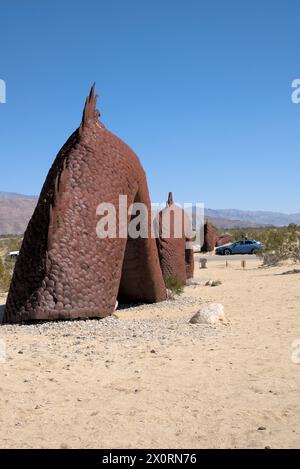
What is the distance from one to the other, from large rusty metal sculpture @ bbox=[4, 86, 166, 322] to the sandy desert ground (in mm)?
333

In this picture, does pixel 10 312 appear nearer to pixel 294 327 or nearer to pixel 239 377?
pixel 239 377

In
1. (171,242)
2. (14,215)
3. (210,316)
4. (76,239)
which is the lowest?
(210,316)

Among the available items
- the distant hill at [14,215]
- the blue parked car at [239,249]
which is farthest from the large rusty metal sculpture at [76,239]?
the distant hill at [14,215]

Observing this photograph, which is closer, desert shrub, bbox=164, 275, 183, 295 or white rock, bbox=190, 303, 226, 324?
white rock, bbox=190, 303, 226, 324

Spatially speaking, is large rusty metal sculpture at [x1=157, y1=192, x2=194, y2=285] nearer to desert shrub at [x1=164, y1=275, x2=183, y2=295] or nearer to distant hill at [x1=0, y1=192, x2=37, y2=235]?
desert shrub at [x1=164, y1=275, x2=183, y2=295]

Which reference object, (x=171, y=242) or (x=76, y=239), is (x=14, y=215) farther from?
(x=76, y=239)

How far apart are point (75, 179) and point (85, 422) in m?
4.76

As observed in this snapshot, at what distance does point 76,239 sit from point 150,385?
3248 mm

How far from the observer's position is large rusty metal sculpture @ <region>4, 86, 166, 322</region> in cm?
720

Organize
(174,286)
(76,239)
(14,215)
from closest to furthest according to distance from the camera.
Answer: (76,239) < (174,286) < (14,215)

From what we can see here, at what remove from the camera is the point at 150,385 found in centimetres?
486

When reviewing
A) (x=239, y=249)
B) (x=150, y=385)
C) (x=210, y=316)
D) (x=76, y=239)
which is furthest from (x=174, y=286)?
(x=239, y=249)

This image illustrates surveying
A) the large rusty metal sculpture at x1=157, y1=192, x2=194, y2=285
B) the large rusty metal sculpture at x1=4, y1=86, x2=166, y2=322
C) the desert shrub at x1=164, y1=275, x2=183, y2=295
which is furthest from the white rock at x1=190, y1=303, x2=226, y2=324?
the large rusty metal sculpture at x1=157, y1=192, x2=194, y2=285

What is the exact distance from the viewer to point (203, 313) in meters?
8.01
